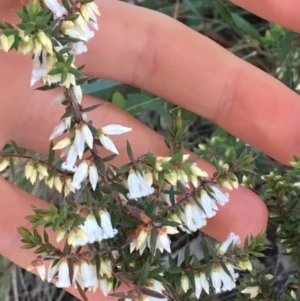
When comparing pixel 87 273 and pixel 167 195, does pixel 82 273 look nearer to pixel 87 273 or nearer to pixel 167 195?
pixel 87 273

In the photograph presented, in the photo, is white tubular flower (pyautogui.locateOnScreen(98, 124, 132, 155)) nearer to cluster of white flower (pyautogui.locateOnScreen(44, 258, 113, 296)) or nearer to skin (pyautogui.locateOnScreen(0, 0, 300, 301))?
cluster of white flower (pyautogui.locateOnScreen(44, 258, 113, 296))

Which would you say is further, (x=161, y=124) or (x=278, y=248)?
(x=161, y=124)

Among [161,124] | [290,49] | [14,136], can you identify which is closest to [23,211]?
[14,136]

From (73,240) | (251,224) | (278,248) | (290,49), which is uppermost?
(290,49)

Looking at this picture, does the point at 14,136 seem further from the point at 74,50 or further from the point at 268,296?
the point at 268,296

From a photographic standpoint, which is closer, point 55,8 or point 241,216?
point 55,8

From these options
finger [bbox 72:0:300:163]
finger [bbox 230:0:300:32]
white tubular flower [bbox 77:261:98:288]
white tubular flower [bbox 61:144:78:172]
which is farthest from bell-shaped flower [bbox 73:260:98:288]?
finger [bbox 230:0:300:32]

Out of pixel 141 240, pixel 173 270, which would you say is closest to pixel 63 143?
pixel 141 240
